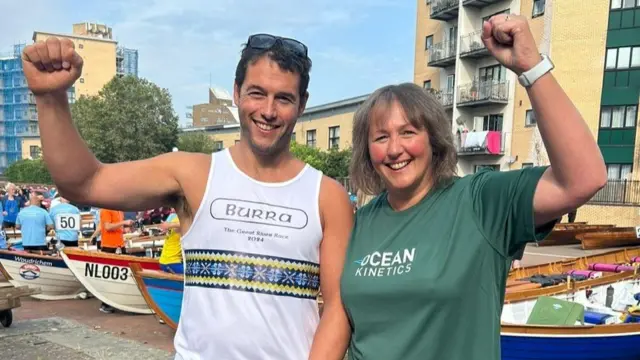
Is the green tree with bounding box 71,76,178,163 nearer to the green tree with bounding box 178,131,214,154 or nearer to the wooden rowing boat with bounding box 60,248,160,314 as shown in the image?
the green tree with bounding box 178,131,214,154

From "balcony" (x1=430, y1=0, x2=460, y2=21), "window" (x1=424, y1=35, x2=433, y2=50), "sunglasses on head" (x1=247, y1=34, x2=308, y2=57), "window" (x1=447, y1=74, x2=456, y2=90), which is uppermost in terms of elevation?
"balcony" (x1=430, y1=0, x2=460, y2=21)

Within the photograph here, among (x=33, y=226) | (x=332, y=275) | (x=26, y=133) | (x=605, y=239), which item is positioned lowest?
(x=605, y=239)

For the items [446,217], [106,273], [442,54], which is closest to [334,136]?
[442,54]

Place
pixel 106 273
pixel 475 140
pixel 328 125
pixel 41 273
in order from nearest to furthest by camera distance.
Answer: pixel 106 273
pixel 41 273
pixel 475 140
pixel 328 125

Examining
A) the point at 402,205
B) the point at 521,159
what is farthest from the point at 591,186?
the point at 521,159

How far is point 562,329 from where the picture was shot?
5.40 m

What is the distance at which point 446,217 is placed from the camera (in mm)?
1903

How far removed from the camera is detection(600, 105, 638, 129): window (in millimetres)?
23438

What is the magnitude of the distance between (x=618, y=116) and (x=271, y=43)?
2641 centimetres

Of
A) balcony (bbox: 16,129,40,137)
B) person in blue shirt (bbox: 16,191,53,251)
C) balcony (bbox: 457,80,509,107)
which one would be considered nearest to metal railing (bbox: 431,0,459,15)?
balcony (bbox: 457,80,509,107)

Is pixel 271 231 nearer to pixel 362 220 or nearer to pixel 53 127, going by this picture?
pixel 362 220

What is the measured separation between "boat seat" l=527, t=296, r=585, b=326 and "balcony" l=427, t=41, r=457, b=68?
83.0 feet

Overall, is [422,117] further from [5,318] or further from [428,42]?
[428,42]

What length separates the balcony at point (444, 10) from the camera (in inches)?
1157
